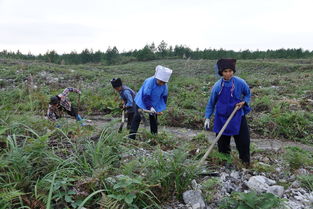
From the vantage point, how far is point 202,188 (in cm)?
255

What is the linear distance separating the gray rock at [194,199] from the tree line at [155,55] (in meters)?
19.8

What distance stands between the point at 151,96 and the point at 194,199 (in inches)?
100.0

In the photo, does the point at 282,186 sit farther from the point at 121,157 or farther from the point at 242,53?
the point at 242,53

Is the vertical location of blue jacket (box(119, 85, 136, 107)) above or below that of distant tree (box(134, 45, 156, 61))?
below

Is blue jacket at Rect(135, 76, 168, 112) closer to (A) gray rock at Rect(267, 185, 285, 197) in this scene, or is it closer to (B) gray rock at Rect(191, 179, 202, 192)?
(B) gray rock at Rect(191, 179, 202, 192)

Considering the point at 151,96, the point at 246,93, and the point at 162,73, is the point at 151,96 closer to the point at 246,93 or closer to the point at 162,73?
the point at 162,73

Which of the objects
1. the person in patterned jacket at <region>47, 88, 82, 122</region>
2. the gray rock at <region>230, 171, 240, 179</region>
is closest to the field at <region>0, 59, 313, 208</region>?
the gray rock at <region>230, 171, 240, 179</region>

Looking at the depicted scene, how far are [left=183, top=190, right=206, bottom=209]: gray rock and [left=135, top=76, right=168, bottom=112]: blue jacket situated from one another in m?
2.38

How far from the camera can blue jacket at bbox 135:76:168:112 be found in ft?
14.9

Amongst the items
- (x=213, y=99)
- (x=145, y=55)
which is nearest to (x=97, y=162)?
(x=213, y=99)

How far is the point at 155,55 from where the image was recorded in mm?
25734

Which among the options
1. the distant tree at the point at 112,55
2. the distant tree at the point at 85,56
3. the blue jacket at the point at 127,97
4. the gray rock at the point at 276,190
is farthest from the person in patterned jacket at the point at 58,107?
the distant tree at the point at 85,56

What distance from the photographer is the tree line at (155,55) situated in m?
23.3

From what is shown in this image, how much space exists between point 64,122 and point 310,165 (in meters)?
3.44
